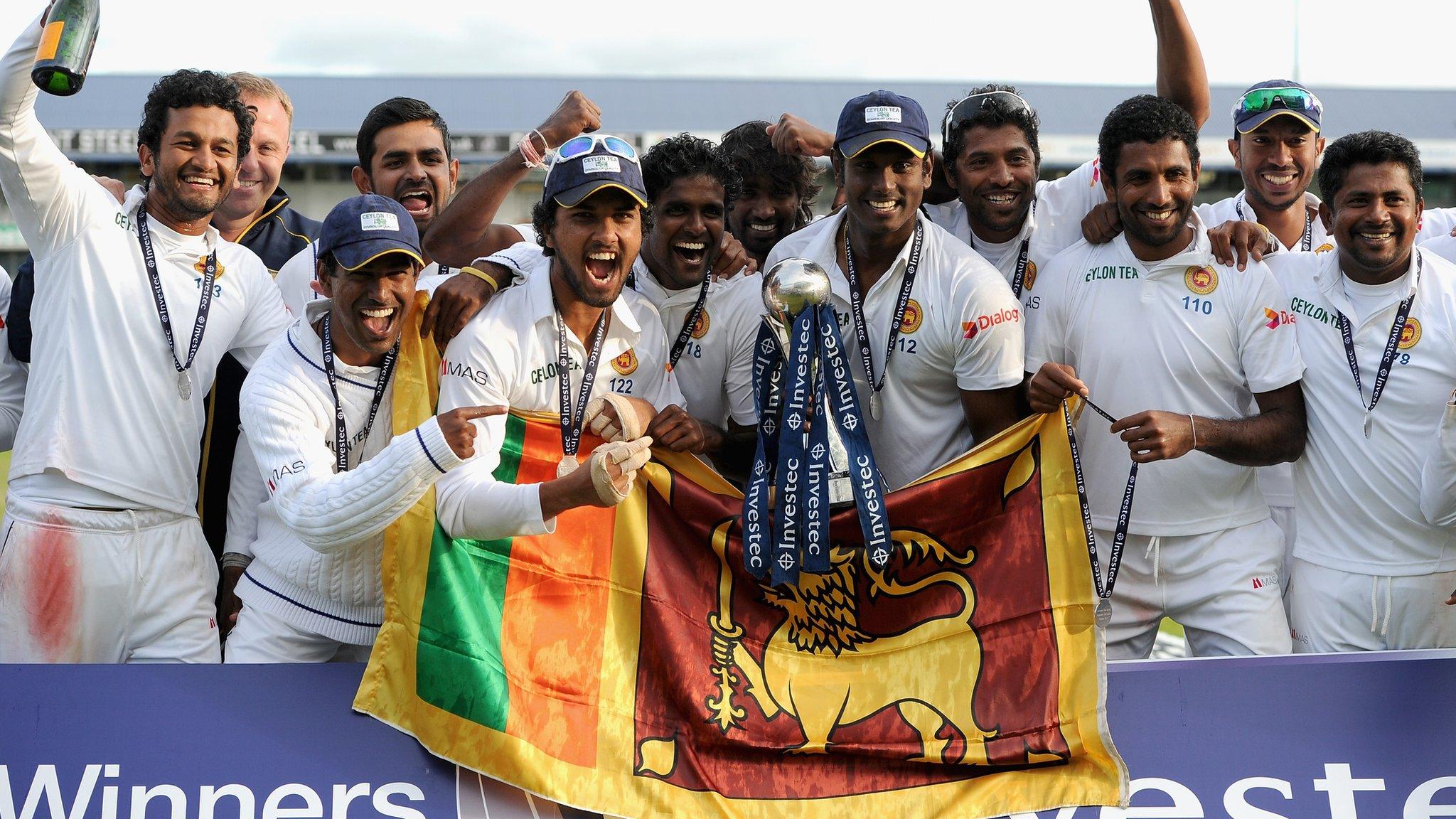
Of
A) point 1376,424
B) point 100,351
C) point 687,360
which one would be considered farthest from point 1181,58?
point 100,351

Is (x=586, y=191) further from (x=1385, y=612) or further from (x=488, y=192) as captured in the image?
(x=1385, y=612)

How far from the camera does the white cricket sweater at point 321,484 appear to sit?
3.88 meters

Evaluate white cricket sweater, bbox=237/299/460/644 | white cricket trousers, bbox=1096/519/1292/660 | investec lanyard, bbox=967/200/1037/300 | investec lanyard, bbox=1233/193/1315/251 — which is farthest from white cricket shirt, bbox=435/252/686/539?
investec lanyard, bbox=1233/193/1315/251

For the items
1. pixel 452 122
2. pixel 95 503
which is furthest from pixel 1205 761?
pixel 452 122

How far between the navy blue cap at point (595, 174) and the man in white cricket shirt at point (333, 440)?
0.52 metres

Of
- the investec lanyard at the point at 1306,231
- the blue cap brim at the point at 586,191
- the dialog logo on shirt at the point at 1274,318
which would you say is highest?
the investec lanyard at the point at 1306,231

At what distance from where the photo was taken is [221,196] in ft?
15.7

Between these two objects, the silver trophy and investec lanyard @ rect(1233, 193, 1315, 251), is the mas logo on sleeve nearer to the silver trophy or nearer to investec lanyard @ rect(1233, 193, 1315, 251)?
investec lanyard @ rect(1233, 193, 1315, 251)

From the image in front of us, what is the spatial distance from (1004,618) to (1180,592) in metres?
0.81

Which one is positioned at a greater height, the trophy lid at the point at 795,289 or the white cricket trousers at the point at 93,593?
the trophy lid at the point at 795,289

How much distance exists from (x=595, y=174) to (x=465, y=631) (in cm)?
157

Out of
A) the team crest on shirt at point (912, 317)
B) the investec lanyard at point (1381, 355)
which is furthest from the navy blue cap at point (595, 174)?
the investec lanyard at point (1381, 355)

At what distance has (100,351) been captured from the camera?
4.50m

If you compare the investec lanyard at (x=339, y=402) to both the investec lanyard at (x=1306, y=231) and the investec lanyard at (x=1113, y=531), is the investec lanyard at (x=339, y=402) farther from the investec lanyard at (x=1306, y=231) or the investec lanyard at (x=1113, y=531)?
the investec lanyard at (x=1306, y=231)
